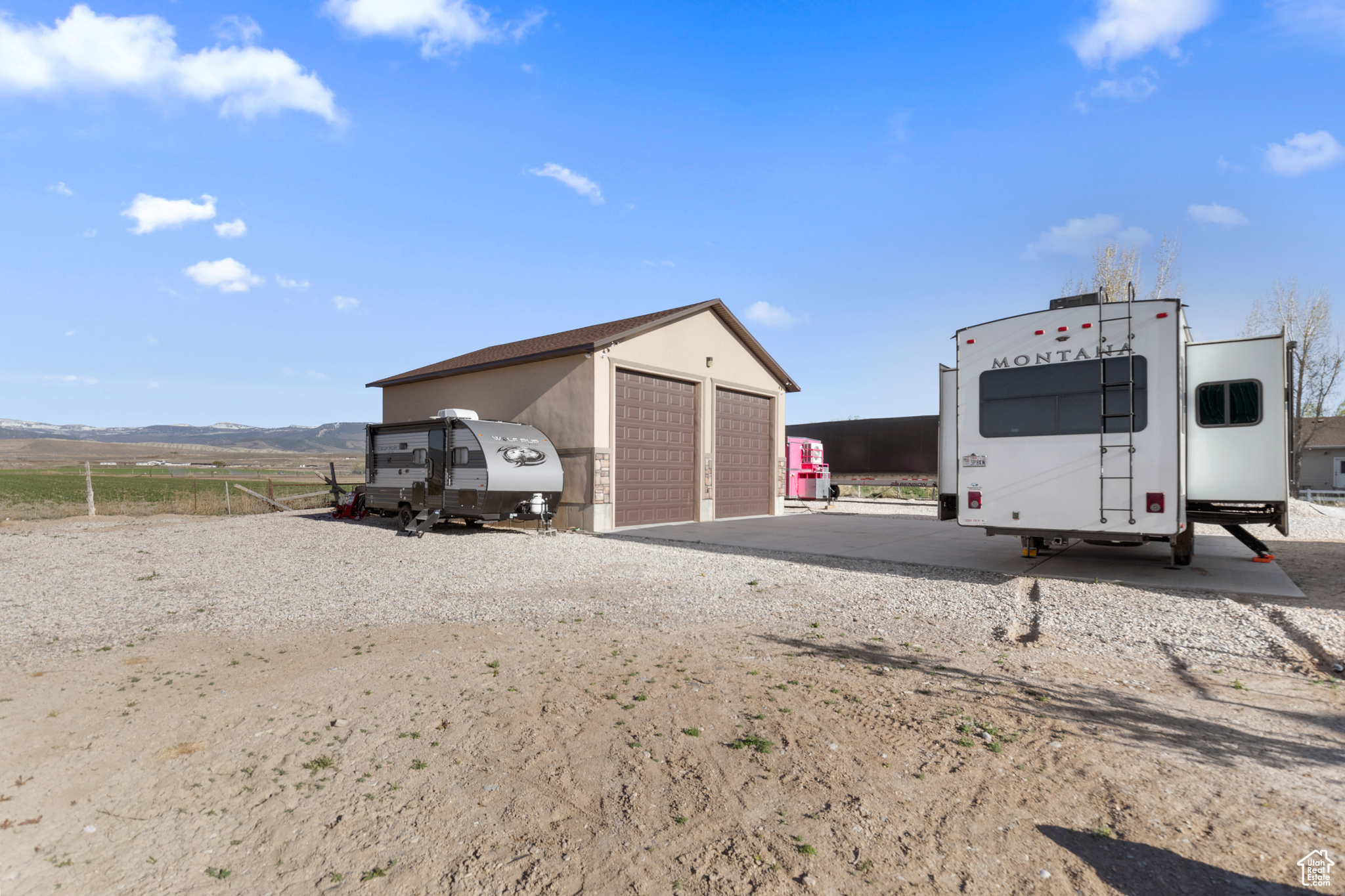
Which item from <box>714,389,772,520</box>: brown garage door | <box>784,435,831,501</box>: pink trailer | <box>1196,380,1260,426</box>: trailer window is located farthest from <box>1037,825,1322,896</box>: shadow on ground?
<box>784,435,831,501</box>: pink trailer

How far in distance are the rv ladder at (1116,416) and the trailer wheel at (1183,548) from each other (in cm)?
181

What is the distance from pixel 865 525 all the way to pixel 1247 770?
12.8 metres

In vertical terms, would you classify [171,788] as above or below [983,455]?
below

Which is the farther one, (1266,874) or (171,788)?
(171,788)

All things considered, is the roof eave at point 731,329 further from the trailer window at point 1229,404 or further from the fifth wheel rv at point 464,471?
the trailer window at point 1229,404

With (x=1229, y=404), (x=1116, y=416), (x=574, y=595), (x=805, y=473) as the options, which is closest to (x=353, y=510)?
(x=574, y=595)

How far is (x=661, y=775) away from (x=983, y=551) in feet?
31.4

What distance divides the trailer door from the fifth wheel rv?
34.9 ft

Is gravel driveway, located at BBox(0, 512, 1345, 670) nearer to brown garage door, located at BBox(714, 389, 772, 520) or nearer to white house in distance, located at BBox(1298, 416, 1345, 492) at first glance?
brown garage door, located at BBox(714, 389, 772, 520)

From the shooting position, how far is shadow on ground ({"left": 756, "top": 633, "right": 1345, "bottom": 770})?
143 inches

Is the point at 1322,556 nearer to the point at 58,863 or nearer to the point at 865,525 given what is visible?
the point at 865,525

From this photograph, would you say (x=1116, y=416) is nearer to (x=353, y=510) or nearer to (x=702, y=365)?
(x=702, y=365)

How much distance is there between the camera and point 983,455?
360 inches

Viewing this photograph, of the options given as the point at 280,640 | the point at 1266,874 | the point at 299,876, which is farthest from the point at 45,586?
the point at 1266,874
